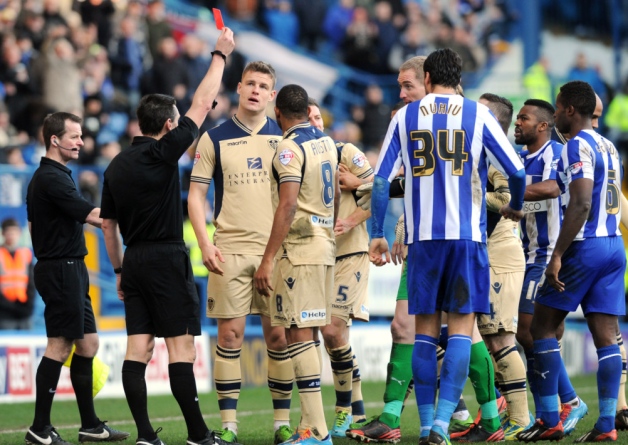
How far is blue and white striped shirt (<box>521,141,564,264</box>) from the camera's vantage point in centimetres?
825

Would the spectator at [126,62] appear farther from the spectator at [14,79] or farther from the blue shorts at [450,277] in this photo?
the blue shorts at [450,277]

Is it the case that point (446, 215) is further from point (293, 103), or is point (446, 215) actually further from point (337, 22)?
point (337, 22)

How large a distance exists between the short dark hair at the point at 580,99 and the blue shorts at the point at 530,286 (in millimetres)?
1237

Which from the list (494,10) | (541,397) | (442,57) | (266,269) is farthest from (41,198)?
(494,10)

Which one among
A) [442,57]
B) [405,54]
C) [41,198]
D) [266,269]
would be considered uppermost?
[405,54]

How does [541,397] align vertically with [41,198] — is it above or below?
below

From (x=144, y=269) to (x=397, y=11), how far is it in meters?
17.9

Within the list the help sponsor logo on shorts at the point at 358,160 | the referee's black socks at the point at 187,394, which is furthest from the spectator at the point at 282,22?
the referee's black socks at the point at 187,394

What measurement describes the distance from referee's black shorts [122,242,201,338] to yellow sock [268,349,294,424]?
1.09 meters

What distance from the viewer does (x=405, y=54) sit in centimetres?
2333

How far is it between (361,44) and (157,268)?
1672cm

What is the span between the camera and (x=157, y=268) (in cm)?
718

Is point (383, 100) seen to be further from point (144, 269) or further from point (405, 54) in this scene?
point (144, 269)

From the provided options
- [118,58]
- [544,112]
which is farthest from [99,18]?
[544,112]
